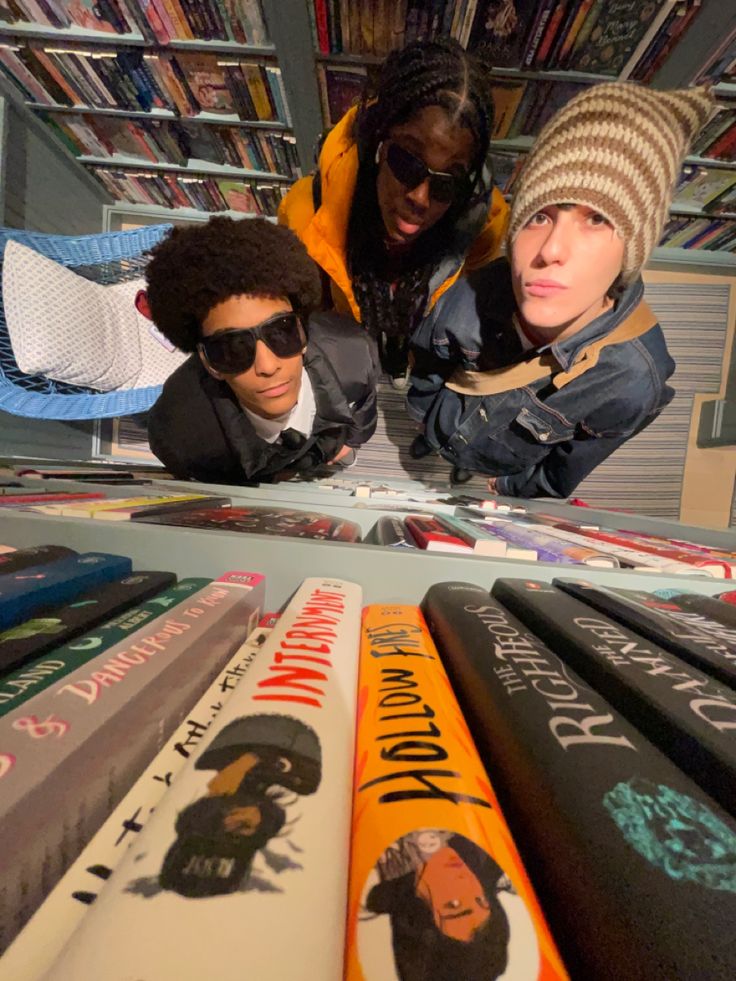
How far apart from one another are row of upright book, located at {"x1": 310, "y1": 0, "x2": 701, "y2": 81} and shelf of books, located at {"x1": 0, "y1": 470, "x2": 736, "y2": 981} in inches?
58.3

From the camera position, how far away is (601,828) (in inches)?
8.1

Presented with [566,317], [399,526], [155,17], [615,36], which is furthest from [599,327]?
[155,17]

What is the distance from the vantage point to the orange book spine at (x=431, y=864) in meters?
0.18

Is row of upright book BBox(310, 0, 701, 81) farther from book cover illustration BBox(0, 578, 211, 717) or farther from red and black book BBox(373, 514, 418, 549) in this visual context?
book cover illustration BBox(0, 578, 211, 717)

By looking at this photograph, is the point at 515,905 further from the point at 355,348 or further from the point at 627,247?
the point at 355,348

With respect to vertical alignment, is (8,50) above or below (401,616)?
above

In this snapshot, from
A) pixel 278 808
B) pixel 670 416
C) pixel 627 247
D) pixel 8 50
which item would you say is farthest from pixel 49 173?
pixel 670 416

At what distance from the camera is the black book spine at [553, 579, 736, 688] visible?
339 mm

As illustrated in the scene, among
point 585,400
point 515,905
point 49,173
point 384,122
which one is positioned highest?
point 49,173

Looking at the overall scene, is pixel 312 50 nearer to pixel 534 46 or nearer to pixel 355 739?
pixel 534 46

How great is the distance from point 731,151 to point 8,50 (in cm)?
235

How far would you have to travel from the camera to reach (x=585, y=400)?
1133mm

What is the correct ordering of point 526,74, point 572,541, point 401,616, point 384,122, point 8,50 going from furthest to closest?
point 8,50, point 526,74, point 384,122, point 572,541, point 401,616

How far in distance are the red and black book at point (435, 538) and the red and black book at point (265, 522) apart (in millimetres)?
91
